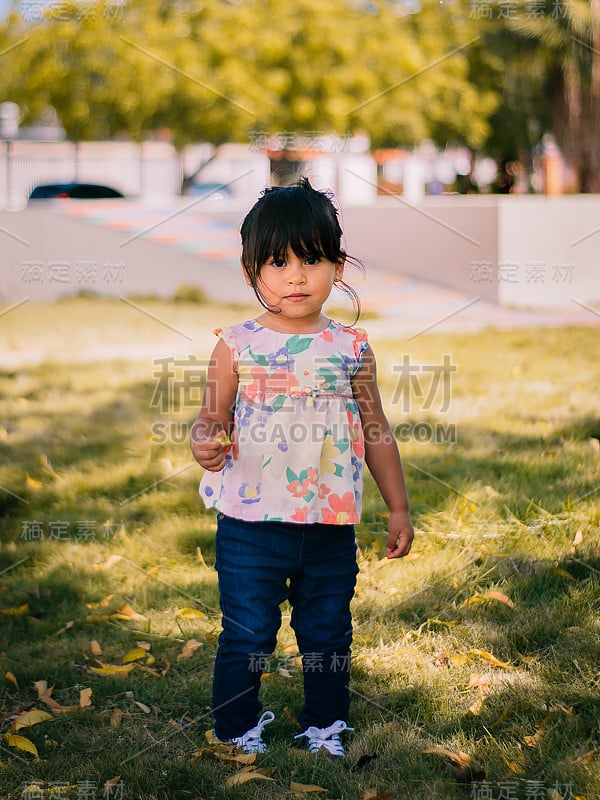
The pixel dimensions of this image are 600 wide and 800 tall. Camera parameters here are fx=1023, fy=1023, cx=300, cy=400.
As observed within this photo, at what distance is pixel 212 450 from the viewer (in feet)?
7.21

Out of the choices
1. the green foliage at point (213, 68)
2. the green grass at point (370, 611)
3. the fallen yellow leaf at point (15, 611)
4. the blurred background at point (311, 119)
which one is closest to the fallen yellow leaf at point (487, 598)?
the green grass at point (370, 611)

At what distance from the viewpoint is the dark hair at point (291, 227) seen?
2.21 meters

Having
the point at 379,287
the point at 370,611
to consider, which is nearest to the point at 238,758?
the point at 370,611

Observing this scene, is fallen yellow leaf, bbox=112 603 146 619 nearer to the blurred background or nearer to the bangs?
the bangs

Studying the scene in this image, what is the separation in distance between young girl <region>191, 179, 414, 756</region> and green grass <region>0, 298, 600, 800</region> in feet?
0.71

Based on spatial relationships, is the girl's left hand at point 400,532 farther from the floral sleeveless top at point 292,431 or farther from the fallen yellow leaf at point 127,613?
the fallen yellow leaf at point 127,613

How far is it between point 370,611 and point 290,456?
3.01 ft

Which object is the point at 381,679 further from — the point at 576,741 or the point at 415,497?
the point at 415,497

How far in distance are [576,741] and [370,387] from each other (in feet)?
2.98

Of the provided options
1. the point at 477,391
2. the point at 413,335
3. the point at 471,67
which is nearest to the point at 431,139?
the point at 471,67

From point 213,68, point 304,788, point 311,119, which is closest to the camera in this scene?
point 304,788

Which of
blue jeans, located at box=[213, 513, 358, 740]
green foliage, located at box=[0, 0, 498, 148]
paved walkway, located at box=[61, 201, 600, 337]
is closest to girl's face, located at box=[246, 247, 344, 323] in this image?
blue jeans, located at box=[213, 513, 358, 740]

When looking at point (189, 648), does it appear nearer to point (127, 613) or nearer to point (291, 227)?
point (127, 613)

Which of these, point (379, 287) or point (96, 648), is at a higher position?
point (379, 287)
